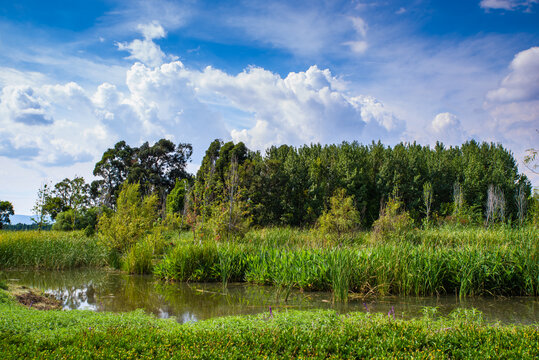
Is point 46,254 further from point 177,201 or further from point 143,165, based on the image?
point 143,165

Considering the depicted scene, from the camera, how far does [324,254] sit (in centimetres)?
825

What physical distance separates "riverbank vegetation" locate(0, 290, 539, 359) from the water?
1.73 m

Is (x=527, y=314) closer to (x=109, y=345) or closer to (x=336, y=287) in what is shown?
(x=336, y=287)

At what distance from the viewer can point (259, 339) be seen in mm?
3615

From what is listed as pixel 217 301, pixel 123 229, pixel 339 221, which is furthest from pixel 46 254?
pixel 339 221

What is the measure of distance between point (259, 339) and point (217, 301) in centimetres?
395

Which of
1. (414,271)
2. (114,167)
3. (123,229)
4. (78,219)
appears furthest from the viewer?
(114,167)

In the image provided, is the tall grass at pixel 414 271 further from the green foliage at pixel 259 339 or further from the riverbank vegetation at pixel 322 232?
the green foliage at pixel 259 339

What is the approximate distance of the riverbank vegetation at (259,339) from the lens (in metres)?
3.33

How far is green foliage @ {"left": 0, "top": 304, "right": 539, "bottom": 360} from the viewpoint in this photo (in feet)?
10.9

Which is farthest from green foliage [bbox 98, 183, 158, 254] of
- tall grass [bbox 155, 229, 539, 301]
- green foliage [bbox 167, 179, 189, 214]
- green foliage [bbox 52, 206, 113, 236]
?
green foliage [bbox 167, 179, 189, 214]

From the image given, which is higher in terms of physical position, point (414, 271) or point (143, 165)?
point (143, 165)

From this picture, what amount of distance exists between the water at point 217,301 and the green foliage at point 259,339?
1.71 m

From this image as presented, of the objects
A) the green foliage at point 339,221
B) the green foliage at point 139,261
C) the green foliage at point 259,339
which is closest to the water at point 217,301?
the green foliage at point 139,261
